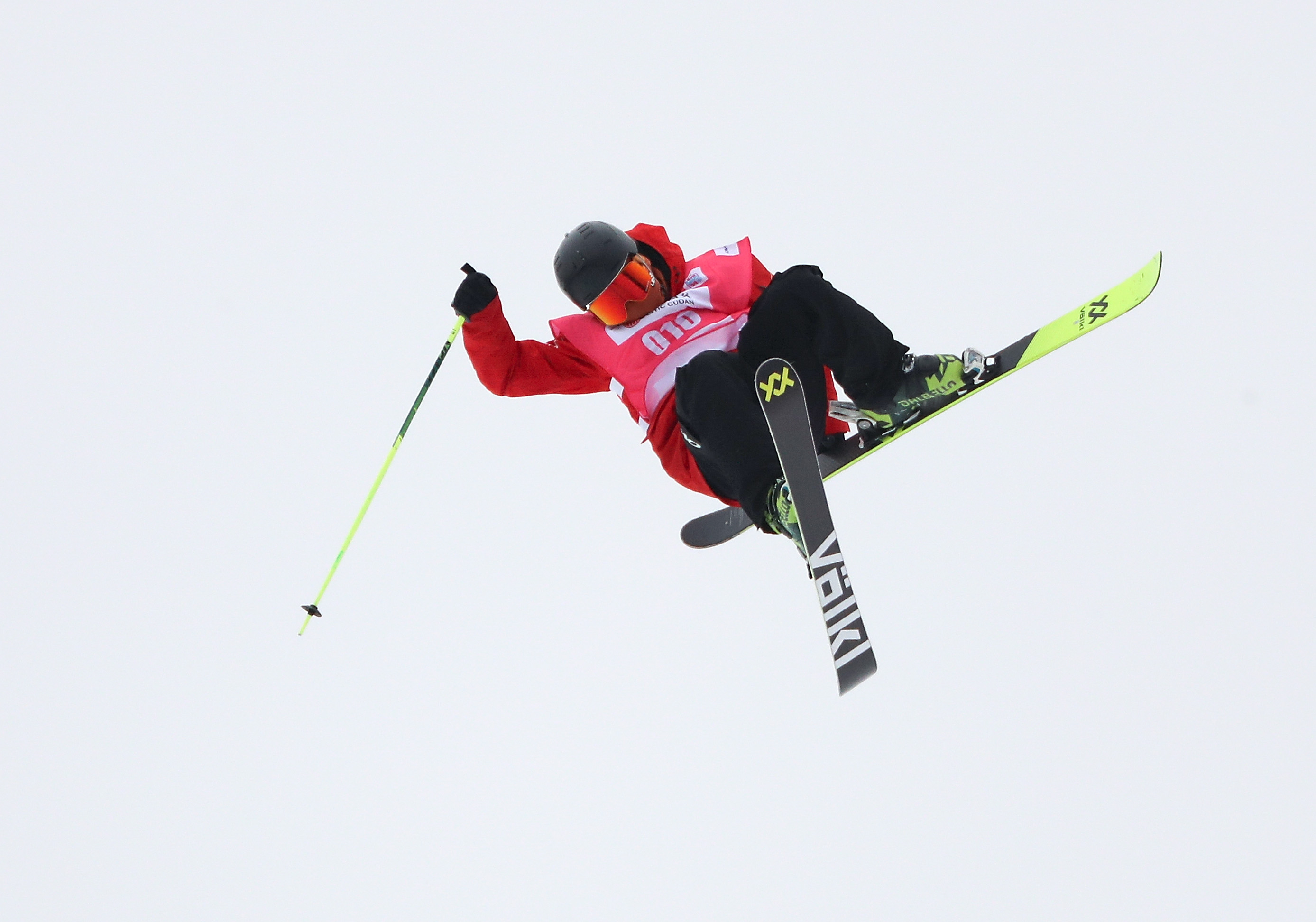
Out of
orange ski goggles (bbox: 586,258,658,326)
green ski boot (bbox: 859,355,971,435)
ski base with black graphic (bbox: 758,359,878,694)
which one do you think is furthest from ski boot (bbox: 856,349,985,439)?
orange ski goggles (bbox: 586,258,658,326)

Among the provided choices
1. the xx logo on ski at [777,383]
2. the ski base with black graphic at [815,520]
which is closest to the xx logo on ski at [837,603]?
the ski base with black graphic at [815,520]

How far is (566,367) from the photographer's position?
12.1 feet

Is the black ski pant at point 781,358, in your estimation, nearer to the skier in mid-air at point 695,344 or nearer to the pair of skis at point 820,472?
the skier in mid-air at point 695,344

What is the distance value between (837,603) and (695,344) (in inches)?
40.9

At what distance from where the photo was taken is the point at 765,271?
3709mm

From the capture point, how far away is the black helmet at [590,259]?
3.42 metres

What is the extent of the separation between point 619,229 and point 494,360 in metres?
0.61

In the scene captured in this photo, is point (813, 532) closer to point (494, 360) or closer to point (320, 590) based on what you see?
point (494, 360)

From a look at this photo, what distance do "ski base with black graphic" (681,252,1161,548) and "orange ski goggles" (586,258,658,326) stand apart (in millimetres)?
824

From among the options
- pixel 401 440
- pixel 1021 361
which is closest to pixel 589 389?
pixel 401 440

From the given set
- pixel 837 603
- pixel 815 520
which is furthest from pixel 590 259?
pixel 837 603

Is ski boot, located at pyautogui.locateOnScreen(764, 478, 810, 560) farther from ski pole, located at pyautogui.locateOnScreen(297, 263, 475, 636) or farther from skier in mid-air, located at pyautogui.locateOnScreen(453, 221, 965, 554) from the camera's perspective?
ski pole, located at pyautogui.locateOnScreen(297, 263, 475, 636)

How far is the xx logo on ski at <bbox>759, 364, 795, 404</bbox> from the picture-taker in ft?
10.0

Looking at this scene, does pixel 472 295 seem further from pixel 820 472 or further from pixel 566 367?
pixel 820 472
